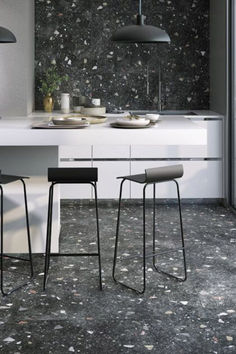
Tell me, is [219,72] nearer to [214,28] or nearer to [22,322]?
[214,28]

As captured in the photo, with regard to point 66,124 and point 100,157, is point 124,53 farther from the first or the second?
point 66,124

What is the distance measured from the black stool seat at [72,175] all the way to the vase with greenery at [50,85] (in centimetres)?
327

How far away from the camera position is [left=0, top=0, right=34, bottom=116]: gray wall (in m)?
6.46

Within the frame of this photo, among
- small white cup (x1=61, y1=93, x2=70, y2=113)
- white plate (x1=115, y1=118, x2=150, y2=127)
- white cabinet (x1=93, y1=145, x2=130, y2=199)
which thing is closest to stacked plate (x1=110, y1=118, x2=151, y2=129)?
white plate (x1=115, y1=118, x2=150, y2=127)

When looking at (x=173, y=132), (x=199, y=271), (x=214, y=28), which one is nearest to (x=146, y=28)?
(x=173, y=132)

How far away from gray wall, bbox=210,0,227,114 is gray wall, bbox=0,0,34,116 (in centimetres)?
196

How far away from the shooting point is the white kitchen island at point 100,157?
15.0 feet

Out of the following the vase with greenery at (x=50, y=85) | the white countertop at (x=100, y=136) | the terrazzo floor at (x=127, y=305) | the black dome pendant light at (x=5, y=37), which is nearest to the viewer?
the terrazzo floor at (x=127, y=305)

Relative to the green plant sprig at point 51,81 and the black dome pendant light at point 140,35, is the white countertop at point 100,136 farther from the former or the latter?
the green plant sprig at point 51,81

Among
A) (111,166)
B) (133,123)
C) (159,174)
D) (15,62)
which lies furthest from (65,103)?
(159,174)

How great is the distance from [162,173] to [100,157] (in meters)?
2.73

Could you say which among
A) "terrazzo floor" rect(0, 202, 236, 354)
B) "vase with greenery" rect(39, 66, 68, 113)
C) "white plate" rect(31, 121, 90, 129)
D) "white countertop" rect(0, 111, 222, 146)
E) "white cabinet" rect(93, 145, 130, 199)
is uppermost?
"vase with greenery" rect(39, 66, 68, 113)

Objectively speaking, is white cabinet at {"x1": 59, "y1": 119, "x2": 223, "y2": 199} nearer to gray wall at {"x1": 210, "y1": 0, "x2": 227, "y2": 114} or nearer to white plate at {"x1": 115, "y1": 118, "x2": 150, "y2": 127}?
gray wall at {"x1": 210, "y1": 0, "x2": 227, "y2": 114}

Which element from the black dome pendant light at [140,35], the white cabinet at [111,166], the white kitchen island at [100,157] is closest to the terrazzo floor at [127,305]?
the white kitchen island at [100,157]
